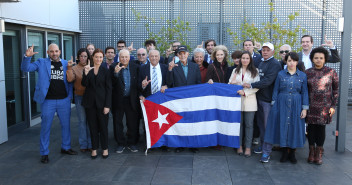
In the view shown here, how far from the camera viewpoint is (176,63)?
5.68 meters

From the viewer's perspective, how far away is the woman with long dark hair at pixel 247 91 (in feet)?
17.7

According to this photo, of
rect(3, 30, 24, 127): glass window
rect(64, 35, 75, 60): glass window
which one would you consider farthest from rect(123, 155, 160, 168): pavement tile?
rect(64, 35, 75, 60): glass window

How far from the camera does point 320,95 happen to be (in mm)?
4984

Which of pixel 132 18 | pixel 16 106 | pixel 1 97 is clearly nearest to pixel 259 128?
pixel 1 97

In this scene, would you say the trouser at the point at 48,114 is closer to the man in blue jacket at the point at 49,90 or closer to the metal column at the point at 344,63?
the man in blue jacket at the point at 49,90

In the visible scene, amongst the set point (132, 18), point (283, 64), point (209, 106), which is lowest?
point (209, 106)

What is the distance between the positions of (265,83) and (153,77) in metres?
1.96

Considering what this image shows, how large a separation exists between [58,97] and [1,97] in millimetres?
1883

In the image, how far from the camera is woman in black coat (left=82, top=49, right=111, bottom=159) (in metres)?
5.23

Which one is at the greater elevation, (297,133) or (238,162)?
(297,133)

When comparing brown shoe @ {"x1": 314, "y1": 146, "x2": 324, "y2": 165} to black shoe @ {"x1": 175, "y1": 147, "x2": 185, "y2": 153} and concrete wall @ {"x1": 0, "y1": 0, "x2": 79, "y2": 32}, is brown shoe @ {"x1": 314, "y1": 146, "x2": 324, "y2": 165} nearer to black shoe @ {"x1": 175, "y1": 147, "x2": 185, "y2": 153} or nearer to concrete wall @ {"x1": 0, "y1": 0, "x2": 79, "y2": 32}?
black shoe @ {"x1": 175, "y1": 147, "x2": 185, "y2": 153}

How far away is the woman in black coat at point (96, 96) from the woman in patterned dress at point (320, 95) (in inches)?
131

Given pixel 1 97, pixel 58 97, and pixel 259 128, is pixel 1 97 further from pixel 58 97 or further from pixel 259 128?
pixel 259 128

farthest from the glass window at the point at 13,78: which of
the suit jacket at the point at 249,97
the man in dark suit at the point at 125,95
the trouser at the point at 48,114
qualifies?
the suit jacket at the point at 249,97
